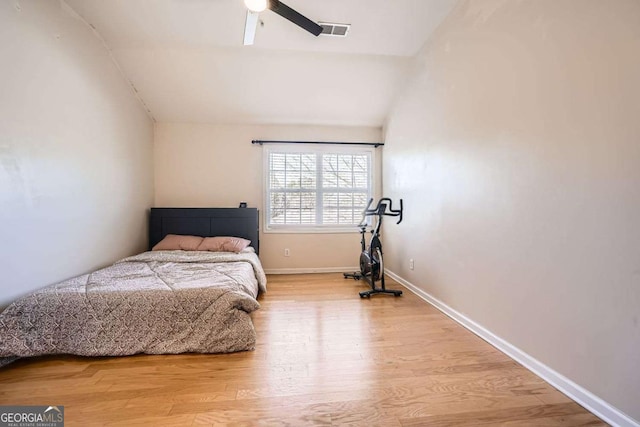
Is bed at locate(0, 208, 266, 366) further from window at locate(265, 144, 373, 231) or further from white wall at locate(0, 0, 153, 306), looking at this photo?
window at locate(265, 144, 373, 231)

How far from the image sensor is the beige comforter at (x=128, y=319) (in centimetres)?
174

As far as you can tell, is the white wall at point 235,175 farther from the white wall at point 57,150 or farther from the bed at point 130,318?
the bed at point 130,318

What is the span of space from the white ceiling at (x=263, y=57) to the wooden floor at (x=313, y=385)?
9.56 feet

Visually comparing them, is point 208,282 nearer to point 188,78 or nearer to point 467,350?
point 467,350

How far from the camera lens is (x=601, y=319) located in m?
1.31

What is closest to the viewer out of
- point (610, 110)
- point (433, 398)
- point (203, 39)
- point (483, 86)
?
point (610, 110)

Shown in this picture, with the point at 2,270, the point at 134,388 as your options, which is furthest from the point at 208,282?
the point at 2,270

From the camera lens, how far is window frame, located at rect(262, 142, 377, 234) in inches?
165

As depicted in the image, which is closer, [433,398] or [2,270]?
[433,398]

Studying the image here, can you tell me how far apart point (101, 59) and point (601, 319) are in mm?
4555

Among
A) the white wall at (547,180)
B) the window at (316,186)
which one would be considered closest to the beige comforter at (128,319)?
the white wall at (547,180)

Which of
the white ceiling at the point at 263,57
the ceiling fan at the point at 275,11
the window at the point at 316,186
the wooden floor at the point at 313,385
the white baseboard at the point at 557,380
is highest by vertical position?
the white ceiling at the point at 263,57

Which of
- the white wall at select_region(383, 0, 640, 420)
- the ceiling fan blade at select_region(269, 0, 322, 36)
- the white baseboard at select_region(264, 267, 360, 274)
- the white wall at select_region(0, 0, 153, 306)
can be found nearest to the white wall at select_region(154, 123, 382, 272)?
the white baseboard at select_region(264, 267, 360, 274)

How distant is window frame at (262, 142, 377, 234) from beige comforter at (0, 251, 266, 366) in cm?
212
